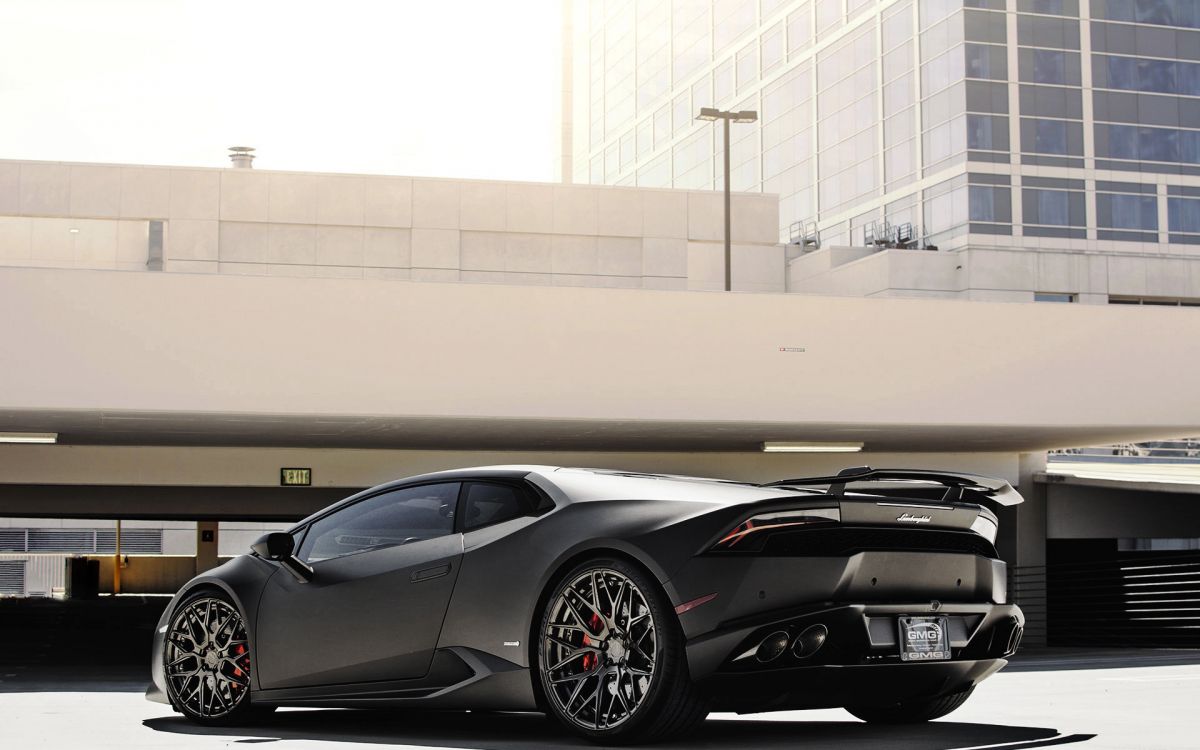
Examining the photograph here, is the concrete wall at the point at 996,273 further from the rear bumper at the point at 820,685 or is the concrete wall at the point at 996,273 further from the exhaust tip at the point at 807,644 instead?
the exhaust tip at the point at 807,644

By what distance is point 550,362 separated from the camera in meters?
14.8

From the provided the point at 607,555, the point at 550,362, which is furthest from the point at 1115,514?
the point at 607,555

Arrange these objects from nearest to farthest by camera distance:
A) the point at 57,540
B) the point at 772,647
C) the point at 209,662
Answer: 1. the point at 772,647
2. the point at 209,662
3. the point at 57,540

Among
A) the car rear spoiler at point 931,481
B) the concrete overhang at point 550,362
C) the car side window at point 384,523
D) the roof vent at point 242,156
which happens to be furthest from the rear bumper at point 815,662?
the roof vent at point 242,156

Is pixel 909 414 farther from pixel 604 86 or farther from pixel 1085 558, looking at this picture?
pixel 604 86

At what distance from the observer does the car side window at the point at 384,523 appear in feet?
22.2

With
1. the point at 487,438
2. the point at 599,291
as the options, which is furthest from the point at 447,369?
the point at 487,438

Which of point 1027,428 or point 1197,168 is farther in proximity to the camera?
point 1197,168

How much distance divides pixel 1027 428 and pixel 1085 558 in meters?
11.2

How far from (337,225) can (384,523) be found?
2537cm

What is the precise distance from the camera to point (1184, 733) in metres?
6.21

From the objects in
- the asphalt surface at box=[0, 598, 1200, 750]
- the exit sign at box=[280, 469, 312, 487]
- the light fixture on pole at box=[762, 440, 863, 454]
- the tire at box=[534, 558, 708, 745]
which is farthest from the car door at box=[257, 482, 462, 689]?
the exit sign at box=[280, 469, 312, 487]

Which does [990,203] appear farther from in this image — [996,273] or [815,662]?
[815,662]

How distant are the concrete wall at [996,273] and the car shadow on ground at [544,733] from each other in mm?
35197
